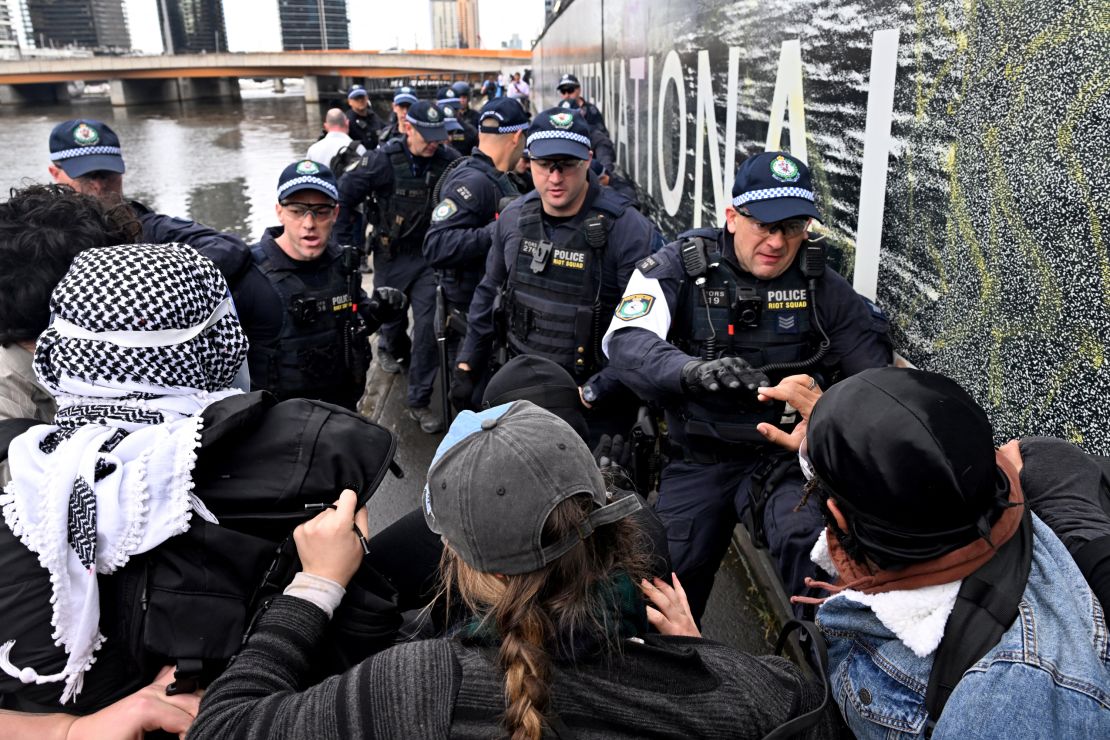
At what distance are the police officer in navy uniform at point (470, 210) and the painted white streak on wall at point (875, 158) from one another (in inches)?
90.1

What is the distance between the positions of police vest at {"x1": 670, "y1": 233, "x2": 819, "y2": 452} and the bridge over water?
47947 millimetres

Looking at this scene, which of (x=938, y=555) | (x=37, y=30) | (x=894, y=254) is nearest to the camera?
(x=938, y=555)

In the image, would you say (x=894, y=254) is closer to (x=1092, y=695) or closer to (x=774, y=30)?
(x=774, y=30)

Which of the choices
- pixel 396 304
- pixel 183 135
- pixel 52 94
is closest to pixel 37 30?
pixel 52 94

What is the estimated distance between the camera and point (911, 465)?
120cm

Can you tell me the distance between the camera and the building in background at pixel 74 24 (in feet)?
426

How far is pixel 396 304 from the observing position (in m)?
3.99

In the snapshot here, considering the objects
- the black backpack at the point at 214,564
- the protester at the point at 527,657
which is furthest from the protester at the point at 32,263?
the protester at the point at 527,657

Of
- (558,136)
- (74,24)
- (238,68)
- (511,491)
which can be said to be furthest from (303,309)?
(74,24)

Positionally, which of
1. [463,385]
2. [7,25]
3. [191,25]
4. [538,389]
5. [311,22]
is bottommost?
[463,385]

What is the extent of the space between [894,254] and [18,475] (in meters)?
2.51

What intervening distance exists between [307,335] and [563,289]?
46.9 inches

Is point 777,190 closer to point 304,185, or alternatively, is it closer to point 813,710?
point 813,710

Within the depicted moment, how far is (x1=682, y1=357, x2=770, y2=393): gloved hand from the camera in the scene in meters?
2.30
